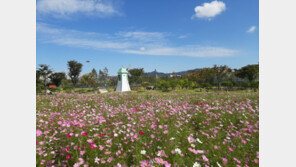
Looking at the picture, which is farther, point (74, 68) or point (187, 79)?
point (74, 68)

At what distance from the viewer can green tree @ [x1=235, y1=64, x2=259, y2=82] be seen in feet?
109

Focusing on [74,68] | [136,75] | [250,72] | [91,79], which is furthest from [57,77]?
[250,72]

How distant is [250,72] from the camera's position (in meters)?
33.8

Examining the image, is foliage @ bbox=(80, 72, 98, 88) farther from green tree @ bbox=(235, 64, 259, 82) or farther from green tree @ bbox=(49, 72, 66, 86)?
green tree @ bbox=(235, 64, 259, 82)

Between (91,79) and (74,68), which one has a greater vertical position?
(74,68)

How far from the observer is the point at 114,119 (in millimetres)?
3699

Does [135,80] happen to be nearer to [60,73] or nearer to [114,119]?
[60,73]

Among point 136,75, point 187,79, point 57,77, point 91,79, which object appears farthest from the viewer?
point 136,75

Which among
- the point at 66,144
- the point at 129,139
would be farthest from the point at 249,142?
the point at 66,144

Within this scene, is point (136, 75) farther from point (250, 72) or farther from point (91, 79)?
point (250, 72)

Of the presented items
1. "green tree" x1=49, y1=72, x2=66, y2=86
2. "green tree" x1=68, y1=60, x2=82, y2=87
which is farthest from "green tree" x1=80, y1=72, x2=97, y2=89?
"green tree" x1=49, y1=72, x2=66, y2=86

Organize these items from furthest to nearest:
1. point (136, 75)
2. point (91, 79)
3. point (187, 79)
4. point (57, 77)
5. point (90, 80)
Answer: point (136, 75) → point (57, 77) → point (91, 79) → point (90, 80) → point (187, 79)

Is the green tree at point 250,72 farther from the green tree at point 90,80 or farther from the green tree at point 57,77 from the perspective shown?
the green tree at point 57,77

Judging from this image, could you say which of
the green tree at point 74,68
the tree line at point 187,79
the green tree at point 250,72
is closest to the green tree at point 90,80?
the tree line at point 187,79
